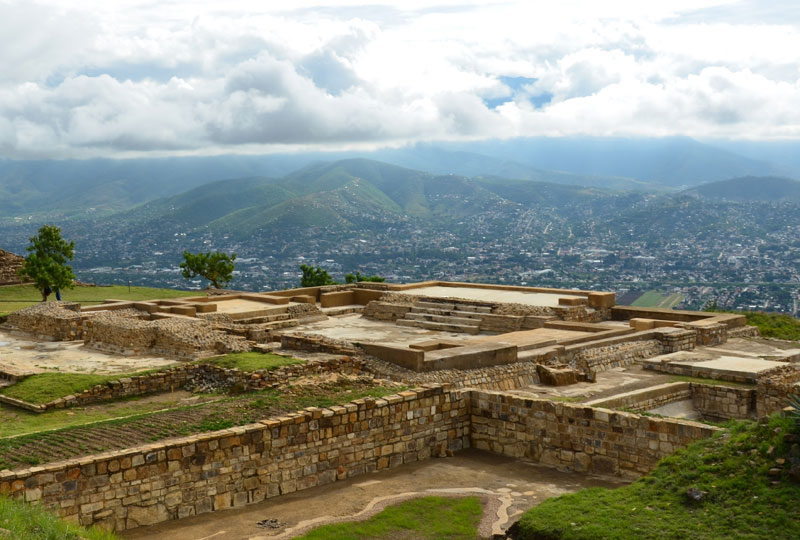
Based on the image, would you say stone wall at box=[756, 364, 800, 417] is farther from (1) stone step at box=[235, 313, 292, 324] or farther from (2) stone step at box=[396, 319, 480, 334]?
(1) stone step at box=[235, 313, 292, 324]

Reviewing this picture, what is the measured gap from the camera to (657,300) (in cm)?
6981

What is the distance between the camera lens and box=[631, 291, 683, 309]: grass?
65625 mm

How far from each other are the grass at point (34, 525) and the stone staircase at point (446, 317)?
52.8ft

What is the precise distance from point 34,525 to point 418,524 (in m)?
4.20

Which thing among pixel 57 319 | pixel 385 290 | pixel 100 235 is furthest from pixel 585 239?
pixel 57 319

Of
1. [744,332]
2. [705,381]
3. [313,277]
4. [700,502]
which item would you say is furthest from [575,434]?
[313,277]

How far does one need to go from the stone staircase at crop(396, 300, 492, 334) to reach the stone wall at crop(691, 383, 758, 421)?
300 inches

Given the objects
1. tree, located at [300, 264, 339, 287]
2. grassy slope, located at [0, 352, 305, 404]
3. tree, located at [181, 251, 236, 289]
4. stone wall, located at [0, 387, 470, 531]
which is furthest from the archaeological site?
tree, located at [300, 264, 339, 287]

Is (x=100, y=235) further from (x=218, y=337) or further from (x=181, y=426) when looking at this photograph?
(x=181, y=426)

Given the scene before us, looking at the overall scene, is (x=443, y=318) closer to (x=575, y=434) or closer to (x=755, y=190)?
(x=575, y=434)

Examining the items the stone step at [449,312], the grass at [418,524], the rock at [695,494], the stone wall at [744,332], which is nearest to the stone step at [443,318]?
the stone step at [449,312]

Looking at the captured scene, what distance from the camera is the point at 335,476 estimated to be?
11430 mm

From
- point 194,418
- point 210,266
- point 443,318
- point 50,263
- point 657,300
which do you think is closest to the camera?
point 194,418

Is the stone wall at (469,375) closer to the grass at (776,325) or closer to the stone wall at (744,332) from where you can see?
the stone wall at (744,332)
